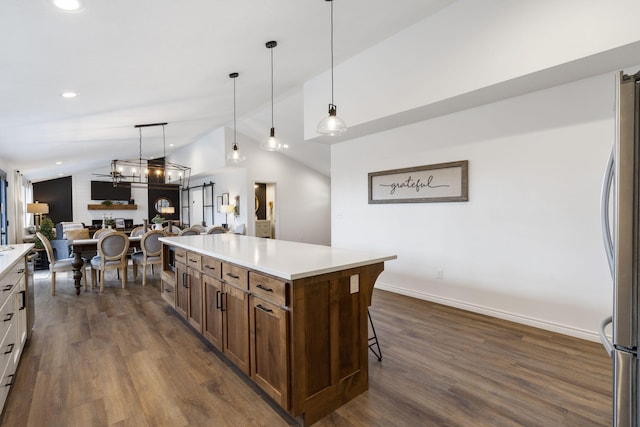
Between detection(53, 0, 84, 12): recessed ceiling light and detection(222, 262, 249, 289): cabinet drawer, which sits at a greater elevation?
detection(53, 0, 84, 12): recessed ceiling light

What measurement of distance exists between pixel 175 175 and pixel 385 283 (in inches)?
346

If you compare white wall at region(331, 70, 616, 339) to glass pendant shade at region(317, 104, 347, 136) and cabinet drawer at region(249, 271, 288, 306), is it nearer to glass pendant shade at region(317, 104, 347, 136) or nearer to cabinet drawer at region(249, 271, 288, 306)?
glass pendant shade at region(317, 104, 347, 136)

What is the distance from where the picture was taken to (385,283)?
4676 mm

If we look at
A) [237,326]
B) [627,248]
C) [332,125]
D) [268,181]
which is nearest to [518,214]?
[332,125]

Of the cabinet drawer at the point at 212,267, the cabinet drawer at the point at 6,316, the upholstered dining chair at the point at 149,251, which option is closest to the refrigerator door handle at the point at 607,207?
the cabinet drawer at the point at 212,267

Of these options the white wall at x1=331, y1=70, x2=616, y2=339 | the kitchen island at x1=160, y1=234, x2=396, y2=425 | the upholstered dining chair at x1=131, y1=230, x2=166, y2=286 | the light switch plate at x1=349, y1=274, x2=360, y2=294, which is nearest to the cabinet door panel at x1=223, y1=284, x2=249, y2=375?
the kitchen island at x1=160, y1=234, x2=396, y2=425

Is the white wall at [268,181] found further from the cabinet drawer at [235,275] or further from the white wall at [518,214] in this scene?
the cabinet drawer at [235,275]

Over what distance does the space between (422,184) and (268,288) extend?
2.92m

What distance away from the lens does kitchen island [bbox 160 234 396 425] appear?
5.74 feet

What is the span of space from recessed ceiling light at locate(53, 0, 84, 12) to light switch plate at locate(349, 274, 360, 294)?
2.52m

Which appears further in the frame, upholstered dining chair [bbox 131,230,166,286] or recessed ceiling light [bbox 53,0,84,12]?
upholstered dining chair [bbox 131,230,166,286]

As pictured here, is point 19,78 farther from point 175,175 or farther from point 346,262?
point 175,175

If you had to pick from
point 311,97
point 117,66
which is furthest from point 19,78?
point 311,97

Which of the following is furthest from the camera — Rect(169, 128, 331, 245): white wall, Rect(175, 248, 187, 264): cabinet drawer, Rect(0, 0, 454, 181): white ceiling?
Rect(169, 128, 331, 245): white wall
